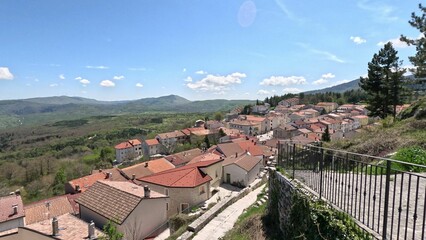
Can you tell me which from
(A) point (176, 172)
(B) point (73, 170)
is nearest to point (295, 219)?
(A) point (176, 172)

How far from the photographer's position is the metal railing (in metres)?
4.30

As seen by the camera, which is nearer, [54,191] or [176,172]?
[176,172]

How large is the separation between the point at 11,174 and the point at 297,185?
230 ft

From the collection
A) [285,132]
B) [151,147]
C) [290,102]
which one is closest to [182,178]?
[285,132]

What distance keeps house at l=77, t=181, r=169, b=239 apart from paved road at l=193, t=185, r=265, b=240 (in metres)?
5.73

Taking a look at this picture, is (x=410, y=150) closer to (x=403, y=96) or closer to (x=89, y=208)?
(x=89, y=208)

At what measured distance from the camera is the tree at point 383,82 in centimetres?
2502

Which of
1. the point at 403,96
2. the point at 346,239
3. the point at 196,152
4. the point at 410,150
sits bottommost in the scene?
the point at 196,152

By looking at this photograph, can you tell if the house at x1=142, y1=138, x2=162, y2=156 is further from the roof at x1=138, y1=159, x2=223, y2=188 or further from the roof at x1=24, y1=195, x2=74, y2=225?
the roof at x1=138, y1=159, x2=223, y2=188

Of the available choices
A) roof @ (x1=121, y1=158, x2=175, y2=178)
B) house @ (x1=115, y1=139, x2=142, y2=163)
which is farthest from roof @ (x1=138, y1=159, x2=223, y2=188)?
house @ (x1=115, y1=139, x2=142, y2=163)

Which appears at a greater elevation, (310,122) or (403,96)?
(403,96)

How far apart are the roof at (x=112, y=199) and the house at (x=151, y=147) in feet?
195

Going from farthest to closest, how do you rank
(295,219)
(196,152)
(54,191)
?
(196,152)
(54,191)
(295,219)

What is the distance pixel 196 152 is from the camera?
55.4m
